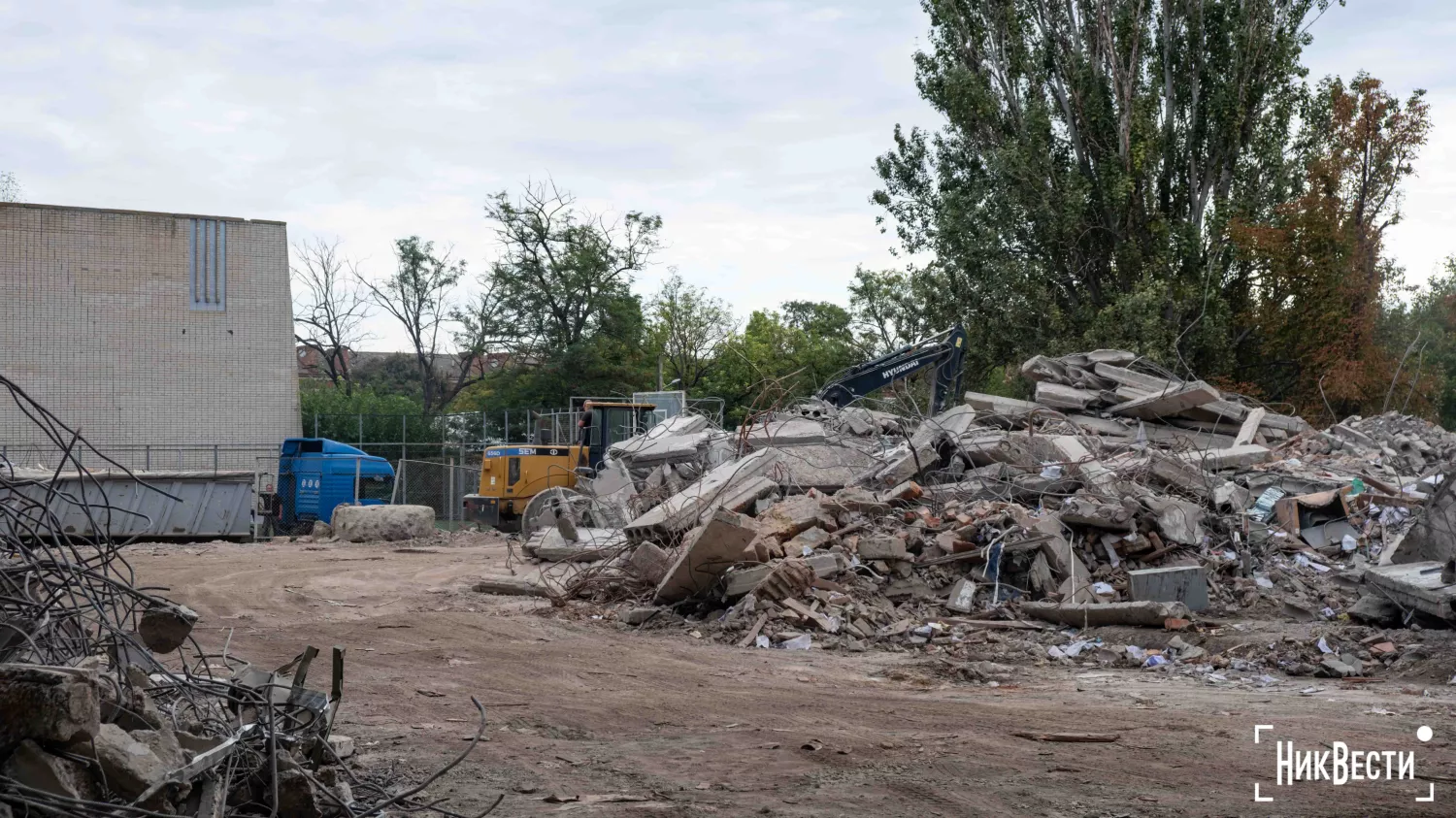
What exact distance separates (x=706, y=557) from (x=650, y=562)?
1.04 m

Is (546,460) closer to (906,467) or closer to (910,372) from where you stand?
(910,372)

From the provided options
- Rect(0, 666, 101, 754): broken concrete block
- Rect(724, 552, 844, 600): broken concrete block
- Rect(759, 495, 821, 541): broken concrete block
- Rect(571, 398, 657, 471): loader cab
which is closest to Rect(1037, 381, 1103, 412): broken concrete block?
Rect(759, 495, 821, 541): broken concrete block

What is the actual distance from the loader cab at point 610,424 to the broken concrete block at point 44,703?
804 inches

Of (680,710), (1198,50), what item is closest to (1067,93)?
(1198,50)

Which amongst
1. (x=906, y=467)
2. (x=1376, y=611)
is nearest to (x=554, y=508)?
(x=906, y=467)

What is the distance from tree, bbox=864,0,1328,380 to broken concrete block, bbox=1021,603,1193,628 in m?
16.6

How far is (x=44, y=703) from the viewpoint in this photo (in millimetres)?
3236

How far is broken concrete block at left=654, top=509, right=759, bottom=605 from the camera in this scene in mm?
10766

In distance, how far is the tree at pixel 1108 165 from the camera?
→ 1051 inches

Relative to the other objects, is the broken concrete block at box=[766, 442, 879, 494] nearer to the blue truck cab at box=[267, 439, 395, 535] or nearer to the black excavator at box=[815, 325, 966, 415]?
the black excavator at box=[815, 325, 966, 415]

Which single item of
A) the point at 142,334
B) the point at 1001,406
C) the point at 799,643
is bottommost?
A: the point at 799,643

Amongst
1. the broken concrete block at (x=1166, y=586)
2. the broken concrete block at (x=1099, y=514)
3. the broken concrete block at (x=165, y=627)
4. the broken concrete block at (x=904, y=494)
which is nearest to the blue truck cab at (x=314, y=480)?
the broken concrete block at (x=904, y=494)

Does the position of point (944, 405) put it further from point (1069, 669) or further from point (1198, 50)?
point (1198, 50)

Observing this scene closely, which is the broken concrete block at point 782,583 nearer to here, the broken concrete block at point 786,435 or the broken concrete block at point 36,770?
the broken concrete block at point 786,435
